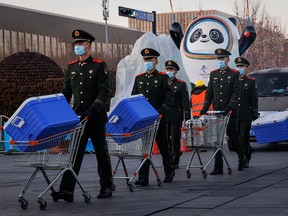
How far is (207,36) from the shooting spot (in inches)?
1069

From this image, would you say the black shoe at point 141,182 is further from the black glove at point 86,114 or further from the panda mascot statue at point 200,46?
the panda mascot statue at point 200,46

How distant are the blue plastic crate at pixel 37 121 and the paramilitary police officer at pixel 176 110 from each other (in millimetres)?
6337

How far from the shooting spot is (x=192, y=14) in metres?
95.9

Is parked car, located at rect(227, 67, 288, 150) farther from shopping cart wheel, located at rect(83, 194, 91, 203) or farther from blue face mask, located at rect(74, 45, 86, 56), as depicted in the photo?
shopping cart wheel, located at rect(83, 194, 91, 203)

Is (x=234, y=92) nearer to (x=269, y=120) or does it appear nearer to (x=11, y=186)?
(x=11, y=186)

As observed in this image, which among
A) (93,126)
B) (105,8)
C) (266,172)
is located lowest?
(266,172)

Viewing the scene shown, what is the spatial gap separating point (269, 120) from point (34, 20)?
45.8 meters

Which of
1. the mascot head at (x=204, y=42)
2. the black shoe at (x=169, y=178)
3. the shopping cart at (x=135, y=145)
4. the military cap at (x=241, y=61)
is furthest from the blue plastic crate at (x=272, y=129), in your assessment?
the shopping cart at (x=135, y=145)

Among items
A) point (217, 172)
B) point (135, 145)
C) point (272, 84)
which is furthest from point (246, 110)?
point (272, 84)

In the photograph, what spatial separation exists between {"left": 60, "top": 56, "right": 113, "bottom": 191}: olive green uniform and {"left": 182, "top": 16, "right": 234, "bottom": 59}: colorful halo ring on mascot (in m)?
15.2

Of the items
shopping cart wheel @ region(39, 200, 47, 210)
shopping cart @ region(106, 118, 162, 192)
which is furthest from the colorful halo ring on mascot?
shopping cart wheel @ region(39, 200, 47, 210)

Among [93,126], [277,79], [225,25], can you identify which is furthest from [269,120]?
[93,126]

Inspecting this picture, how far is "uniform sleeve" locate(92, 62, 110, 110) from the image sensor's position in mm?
11594

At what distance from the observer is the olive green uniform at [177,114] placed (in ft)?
56.1
